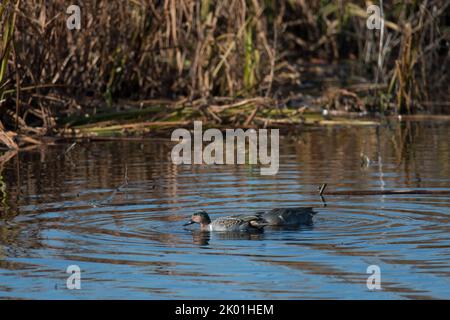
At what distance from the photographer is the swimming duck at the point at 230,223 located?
8898 millimetres

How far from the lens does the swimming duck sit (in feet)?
29.2

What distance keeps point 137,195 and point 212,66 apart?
6.46m

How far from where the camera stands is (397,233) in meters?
8.70

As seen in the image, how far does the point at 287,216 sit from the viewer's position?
9.03 metres

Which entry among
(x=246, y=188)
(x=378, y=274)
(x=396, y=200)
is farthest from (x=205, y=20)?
(x=378, y=274)

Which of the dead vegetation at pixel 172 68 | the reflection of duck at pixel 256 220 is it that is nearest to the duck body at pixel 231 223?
the reflection of duck at pixel 256 220

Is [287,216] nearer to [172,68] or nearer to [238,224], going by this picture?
[238,224]

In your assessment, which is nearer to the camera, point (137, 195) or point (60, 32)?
point (137, 195)

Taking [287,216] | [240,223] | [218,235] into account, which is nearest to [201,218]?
[218,235]

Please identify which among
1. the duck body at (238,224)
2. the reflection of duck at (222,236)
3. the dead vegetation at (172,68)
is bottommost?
the reflection of duck at (222,236)

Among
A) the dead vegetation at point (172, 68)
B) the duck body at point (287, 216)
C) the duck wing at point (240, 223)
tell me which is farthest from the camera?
the dead vegetation at point (172, 68)

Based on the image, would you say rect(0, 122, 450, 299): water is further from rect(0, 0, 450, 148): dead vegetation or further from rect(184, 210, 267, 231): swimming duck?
rect(0, 0, 450, 148): dead vegetation

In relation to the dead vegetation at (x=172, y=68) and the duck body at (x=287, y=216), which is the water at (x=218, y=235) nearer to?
the duck body at (x=287, y=216)
